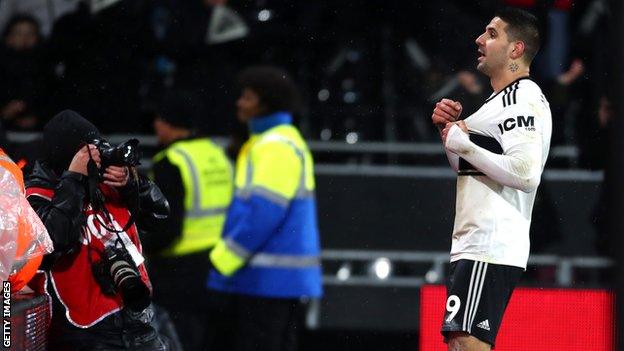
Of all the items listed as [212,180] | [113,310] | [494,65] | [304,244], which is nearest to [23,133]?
[212,180]

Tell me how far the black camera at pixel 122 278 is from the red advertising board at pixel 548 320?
52.0 inches

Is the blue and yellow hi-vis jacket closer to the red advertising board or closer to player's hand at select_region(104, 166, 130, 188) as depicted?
the red advertising board

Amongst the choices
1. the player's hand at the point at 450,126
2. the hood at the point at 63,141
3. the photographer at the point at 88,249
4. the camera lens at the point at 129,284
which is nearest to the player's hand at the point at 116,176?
the photographer at the point at 88,249

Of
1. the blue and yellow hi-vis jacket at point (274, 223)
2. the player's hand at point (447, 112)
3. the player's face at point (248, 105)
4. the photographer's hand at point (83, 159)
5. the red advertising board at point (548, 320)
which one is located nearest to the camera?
the photographer's hand at point (83, 159)

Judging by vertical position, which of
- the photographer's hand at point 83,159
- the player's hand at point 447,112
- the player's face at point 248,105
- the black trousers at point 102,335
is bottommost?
the black trousers at point 102,335

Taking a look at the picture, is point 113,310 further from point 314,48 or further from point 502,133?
point 314,48

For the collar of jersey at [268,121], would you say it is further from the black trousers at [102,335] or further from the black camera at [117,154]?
the black trousers at [102,335]

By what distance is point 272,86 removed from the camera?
5059 millimetres

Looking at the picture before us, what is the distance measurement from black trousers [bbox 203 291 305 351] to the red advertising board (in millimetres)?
520

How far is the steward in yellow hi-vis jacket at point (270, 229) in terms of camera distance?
4.96 metres

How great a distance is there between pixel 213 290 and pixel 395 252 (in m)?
0.73

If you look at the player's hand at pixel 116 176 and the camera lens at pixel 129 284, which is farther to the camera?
the player's hand at pixel 116 176

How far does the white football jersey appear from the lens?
12.5ft

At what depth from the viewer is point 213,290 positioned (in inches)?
203
